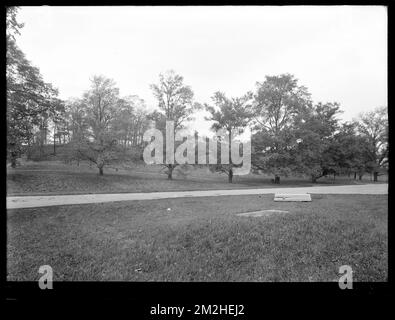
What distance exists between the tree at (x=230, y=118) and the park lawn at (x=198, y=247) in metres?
16.3

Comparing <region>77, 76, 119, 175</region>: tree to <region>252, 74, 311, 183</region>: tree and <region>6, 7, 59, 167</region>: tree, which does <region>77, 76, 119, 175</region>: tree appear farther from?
<region>252, 74, 311, 183</region>: tree

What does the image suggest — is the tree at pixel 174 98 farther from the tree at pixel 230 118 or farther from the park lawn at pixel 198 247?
the park lawn at pixel 198 247

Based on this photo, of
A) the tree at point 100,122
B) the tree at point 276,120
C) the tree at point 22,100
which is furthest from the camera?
the tree at point 276,120

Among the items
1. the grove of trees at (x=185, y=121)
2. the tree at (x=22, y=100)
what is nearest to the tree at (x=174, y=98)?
the grove of trees at (x=185, y=121)

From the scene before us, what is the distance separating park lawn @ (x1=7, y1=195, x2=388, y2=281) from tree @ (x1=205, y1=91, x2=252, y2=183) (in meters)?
16.3

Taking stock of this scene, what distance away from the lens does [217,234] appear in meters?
5.59

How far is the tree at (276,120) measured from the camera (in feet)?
75.3

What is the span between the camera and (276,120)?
973 inches

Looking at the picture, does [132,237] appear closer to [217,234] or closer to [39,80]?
[217,234]

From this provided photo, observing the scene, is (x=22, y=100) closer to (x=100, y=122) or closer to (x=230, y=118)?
(x=100, y=122)

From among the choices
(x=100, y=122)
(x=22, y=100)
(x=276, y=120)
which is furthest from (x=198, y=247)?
(x=276, y=120)

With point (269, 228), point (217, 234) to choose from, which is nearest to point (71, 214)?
point (217, 234)

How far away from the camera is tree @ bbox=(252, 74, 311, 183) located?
22938 millimetres

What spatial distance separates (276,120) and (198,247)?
22.6 m
